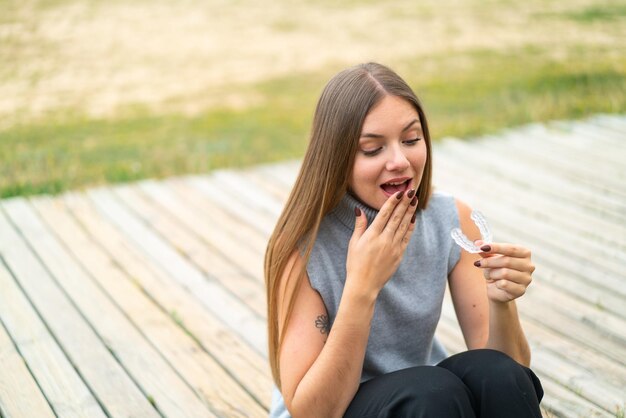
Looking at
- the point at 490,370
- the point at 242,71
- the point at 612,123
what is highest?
the point at 490,370

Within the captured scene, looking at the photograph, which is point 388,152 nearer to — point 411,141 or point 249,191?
point 411,141

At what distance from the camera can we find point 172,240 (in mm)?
4168

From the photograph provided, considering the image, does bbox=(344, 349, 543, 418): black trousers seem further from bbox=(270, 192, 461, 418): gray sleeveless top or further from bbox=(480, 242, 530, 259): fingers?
bbox=(480, 242, 530, 259): fingers

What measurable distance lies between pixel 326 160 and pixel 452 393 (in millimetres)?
655

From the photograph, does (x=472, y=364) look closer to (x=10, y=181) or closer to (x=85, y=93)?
(x=10, y=181)

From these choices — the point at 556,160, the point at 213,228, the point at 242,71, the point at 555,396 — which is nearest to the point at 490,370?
the point at 555,396

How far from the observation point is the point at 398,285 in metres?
2.18

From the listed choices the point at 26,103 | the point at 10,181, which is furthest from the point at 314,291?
the point at 26,103

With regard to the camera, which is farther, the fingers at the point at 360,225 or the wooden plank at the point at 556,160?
the wooden plank at the point at 556,160

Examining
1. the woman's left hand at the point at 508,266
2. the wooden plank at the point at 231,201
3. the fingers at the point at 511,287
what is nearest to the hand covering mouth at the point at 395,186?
the woman's left hand at the point at 508,266

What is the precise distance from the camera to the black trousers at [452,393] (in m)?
1.93

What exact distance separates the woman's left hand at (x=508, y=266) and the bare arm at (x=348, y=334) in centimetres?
21

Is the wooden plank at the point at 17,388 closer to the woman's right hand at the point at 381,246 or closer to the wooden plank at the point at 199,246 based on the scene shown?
→ the wooden plank at the point at 199,246

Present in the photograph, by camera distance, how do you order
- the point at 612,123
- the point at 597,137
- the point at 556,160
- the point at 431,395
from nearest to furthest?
the point at 431,395 < the point at 556,160 < the point at 597,137 < the point at 612,123
